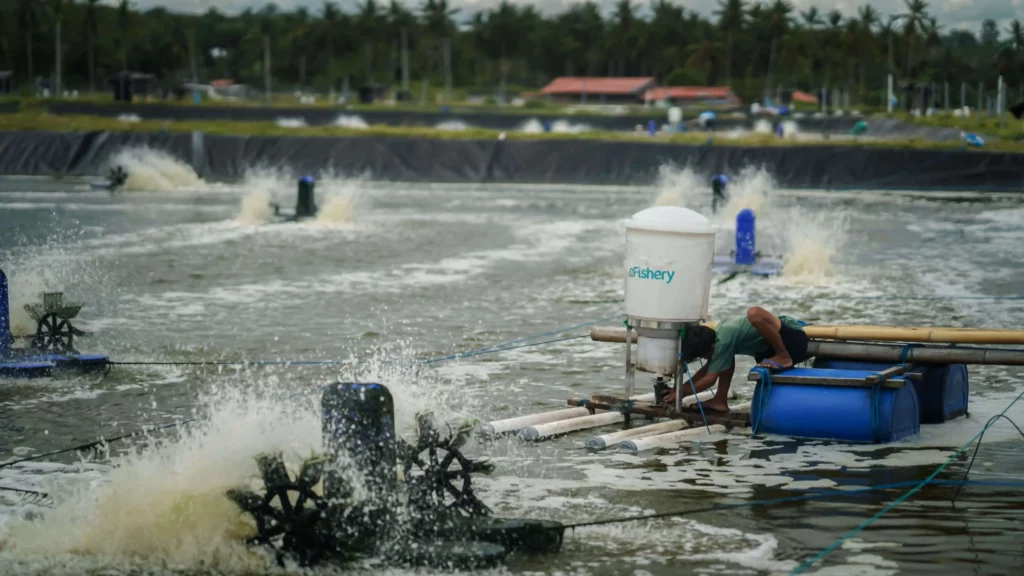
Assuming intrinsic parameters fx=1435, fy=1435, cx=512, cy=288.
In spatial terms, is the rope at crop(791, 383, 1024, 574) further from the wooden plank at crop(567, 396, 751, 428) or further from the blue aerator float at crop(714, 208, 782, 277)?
the blue aerator float at crop(714, 208, 782, 277)

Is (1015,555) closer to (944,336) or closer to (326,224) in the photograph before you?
(944,336)

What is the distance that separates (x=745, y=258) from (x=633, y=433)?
1240 centimetres

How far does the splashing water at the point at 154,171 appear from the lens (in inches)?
1571

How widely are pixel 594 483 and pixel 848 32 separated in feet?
498

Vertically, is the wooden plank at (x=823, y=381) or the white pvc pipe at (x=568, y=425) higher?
the wooden plank at (x=823, y=381)

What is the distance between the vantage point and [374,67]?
195500 mm

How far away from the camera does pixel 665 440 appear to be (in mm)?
9930

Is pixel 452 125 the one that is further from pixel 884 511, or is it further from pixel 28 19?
pixel 28 19

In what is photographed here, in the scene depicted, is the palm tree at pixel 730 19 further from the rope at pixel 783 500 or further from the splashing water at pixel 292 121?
the rope at pixel 783 500

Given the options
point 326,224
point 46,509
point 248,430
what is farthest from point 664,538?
point 326,224

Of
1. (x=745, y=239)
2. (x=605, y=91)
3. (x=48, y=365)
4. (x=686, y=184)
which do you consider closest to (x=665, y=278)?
(x=48, y=365)

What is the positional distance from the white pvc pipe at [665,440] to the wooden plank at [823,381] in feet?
1.74

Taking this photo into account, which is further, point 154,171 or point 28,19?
point 28,19

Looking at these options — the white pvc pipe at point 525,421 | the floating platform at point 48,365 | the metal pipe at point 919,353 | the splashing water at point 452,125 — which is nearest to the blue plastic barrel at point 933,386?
the metal pipe at point 919,353
